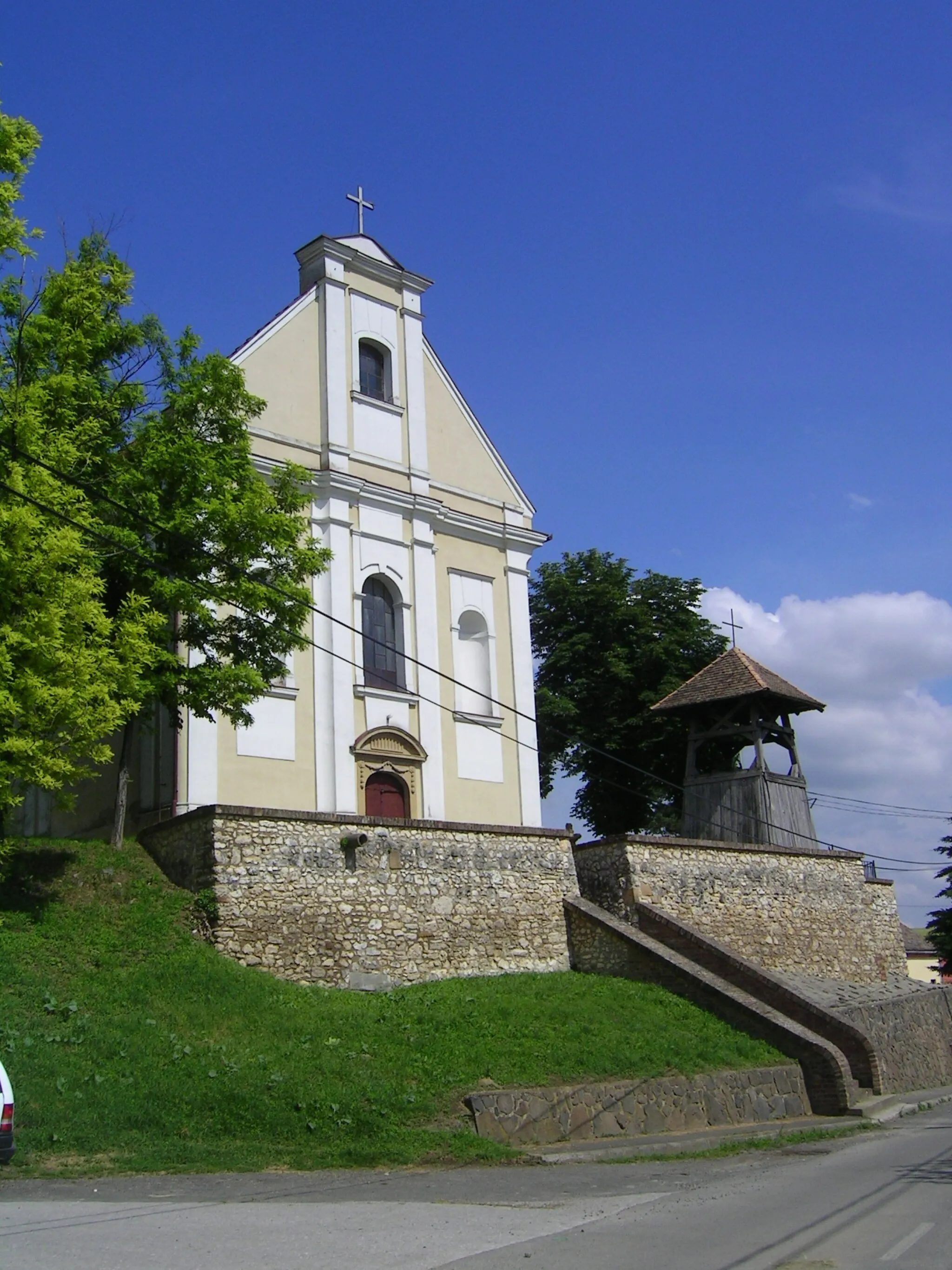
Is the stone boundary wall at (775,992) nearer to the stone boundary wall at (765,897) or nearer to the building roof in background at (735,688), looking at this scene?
the stone boundary wall at (765,897)

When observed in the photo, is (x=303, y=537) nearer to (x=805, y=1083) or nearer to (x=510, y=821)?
(x=510, y=821)

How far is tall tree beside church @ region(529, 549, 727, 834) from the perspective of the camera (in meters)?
38.3

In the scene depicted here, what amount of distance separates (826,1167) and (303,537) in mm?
14854

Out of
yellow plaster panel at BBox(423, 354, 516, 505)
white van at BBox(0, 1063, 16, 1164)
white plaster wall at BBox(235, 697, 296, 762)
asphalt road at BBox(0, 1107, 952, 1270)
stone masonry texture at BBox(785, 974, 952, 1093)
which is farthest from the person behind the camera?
yellow plaster panel at BBox(423, 354, 516, 505)

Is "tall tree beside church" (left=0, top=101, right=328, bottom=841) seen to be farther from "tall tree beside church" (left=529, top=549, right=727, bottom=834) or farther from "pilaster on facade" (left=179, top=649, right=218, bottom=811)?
"tall tree beside church" (left=529, top=549, right=727, bottom=834)

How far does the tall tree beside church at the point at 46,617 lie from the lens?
15.8 meters

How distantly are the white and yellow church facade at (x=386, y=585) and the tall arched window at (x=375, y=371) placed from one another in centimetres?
5

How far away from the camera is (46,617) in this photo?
16.0m

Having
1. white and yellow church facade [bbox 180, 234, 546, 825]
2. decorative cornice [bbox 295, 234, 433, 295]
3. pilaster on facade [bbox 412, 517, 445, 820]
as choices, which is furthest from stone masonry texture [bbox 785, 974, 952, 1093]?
decorative cornice [bbox 295, 234, 433, 295]

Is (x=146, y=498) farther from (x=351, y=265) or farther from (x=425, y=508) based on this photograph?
(x=351, y=265)

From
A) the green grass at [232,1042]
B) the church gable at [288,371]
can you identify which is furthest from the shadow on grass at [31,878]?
the church gable at [288,371]

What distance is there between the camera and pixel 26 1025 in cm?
1407

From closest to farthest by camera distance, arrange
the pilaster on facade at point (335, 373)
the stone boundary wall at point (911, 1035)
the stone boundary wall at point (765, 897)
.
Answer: the stone boundary wall at point (911, 1035) < the stone boundary wall at point (765, 897) < the pilaster on facade at point (335, 373)

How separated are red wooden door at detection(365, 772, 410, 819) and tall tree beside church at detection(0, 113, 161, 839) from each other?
8.59m
